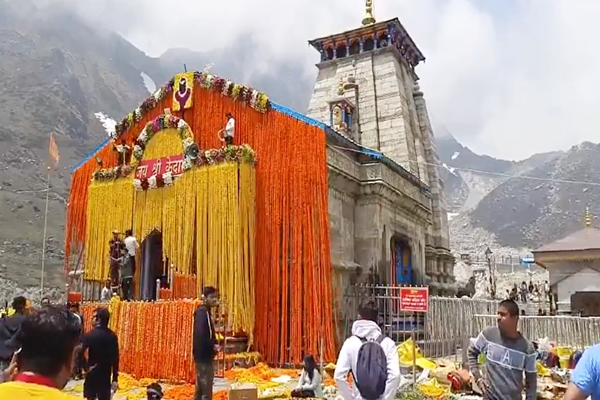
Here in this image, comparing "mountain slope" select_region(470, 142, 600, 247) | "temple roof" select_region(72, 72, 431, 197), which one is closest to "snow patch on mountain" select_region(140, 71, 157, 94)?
"mountain slope" select_region(470, 142, 600, 247)

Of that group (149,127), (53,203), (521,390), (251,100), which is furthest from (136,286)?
(53,203)

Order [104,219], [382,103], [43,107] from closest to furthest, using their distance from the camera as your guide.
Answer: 1. [104,219]
2. [382,103]
3. [43,107]

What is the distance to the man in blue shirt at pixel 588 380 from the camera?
3137 millimetres

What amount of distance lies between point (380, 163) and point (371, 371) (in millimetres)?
12010

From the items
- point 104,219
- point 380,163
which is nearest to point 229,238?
point 104,219

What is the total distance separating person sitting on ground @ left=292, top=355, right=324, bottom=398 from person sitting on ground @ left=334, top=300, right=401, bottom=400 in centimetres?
487

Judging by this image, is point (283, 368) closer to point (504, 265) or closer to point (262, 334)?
point (262, 334)

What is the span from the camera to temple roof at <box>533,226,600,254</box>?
19047 millimetres

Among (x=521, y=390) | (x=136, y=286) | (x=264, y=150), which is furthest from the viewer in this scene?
(x=136, y=286)

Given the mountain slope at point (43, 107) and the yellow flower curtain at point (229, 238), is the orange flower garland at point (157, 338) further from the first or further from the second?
the mountain slope at point (43, 107)

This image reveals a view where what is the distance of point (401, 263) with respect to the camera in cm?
1803

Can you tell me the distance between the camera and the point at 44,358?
214cm

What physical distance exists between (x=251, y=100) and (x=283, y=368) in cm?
668

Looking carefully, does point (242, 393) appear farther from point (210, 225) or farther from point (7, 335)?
point (210, 225)
